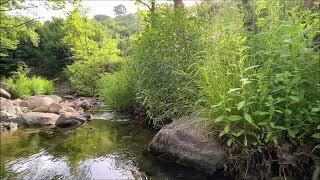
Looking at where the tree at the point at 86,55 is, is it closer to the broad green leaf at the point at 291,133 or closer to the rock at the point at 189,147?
the rock at the point at 189,147

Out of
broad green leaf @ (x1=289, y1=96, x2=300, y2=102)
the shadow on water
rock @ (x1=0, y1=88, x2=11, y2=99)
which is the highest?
broad green leaf @ (x1=289, y1=96, x2=300, y2=102)

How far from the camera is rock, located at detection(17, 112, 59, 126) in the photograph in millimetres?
8586

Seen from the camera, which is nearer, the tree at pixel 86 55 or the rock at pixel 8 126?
the rock at pixel 8 126

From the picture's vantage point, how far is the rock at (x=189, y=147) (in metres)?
3.88

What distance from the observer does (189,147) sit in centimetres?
418

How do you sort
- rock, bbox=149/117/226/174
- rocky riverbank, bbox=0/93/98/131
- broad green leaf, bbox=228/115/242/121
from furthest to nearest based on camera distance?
rocky riverbank, bbox=0/93/98/131 → rock, bbox=149/117/226/174 → broad green leaf, bbox=228/115/242/121

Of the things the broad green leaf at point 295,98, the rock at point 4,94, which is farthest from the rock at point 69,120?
the rock at point 4,94

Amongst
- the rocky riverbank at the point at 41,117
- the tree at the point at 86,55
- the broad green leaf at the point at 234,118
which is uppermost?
the tree at the point at 86,55

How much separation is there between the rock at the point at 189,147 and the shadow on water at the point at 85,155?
0.13 m

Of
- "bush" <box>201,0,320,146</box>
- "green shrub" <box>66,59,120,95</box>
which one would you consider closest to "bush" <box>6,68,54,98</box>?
"green shrub" <box>66,59,120,95</box>

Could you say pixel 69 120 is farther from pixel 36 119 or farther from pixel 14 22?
pixel 14 22

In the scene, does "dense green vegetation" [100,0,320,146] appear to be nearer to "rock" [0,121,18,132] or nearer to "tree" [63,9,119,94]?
"rock" [0,121,18,132]

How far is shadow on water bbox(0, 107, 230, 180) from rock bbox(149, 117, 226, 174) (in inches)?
5.2

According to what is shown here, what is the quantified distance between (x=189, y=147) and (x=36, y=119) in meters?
6.00
